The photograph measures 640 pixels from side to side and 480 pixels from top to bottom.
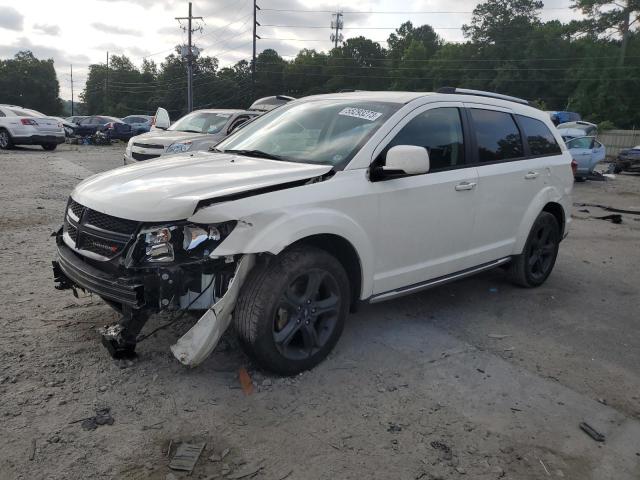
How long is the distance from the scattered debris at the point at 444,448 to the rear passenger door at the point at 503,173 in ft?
6.96

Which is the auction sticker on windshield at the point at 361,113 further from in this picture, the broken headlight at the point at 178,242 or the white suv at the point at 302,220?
the broken headlight at the point at 178,242

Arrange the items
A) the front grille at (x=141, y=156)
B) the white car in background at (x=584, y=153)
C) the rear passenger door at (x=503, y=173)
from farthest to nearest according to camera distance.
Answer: the white car in background at (x=584, y=153)
the front grille at (x=141, y=156)
the rear passenger door at (x=503, y=173)

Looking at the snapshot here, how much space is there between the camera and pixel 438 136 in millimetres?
4309

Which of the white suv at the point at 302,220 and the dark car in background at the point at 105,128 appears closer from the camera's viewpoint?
the white suv at the point at 302,220

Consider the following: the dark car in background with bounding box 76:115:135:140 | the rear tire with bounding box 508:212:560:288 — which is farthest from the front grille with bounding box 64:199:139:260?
the dark car in background with bounding box 76:115:135:140

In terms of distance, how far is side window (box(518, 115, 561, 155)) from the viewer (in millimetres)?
5316

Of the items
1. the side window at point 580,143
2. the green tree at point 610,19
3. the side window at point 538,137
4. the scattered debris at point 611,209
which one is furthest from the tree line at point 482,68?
the side window at point 538,137

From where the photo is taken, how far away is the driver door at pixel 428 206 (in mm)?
3861

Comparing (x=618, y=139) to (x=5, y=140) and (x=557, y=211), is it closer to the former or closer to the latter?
(x=5, y=140)

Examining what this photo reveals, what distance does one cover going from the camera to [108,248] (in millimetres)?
3277

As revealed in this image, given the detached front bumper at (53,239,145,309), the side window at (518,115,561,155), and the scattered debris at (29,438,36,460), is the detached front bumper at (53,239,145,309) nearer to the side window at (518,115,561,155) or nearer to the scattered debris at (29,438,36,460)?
the scattered debris at (29,438,36,460)

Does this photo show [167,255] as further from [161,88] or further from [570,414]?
[161,88]

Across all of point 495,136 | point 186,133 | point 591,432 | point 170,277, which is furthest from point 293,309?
point 186,133

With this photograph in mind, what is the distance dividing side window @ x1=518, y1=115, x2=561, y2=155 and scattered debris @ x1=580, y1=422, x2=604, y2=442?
9.55ft
